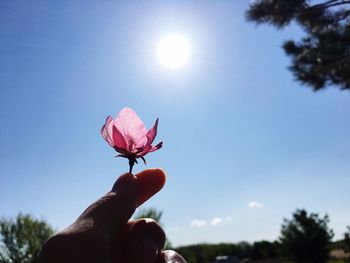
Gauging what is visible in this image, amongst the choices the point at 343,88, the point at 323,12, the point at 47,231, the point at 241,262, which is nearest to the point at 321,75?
the point at 343,88

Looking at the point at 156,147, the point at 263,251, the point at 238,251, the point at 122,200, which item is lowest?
the point at 122,200

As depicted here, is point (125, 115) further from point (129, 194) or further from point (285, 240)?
point (285, 240)

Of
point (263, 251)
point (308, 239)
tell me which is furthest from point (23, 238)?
point (263, 251)

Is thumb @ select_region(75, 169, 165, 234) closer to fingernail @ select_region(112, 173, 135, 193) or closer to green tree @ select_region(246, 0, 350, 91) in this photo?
fingernail @ select_region(112, 173, 135, 193)

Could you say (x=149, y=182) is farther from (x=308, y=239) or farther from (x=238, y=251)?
(x=238, y=251)

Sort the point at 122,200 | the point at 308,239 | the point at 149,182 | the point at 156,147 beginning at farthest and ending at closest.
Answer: the point at 308,239 → the point at 156,147 → the point at 149,182 → the point at 122,200

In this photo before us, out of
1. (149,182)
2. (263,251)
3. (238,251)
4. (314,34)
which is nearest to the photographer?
(149,182)

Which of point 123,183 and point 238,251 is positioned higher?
point 238,251

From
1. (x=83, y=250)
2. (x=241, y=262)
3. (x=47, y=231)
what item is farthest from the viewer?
(x=241, y=262)
